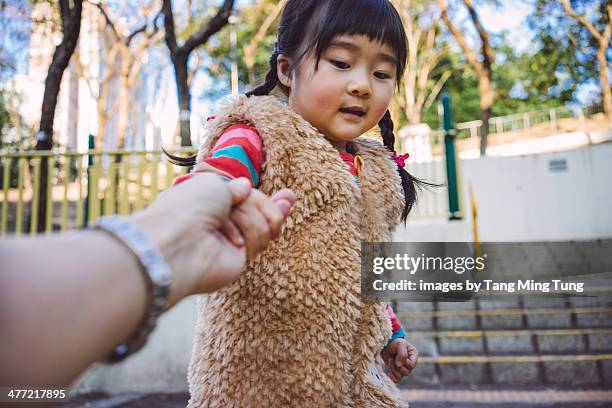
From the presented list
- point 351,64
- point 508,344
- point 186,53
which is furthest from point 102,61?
point 351,64

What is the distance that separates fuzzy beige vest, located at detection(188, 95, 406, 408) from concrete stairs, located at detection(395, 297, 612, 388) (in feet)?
11.2

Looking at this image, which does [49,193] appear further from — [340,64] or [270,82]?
[340,64]

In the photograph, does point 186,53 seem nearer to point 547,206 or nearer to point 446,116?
point 446,116

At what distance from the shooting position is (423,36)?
53.0 ft

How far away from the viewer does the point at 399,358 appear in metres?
1.28

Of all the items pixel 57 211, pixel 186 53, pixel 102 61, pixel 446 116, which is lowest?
pixel 57 211

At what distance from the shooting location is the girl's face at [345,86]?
1.05 m

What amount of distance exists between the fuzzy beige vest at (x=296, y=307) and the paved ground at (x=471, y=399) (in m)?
2.83

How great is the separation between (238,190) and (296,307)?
0.41 m

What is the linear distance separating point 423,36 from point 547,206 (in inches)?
360

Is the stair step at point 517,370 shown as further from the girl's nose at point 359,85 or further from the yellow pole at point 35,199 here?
the yellow pole at point 35,199

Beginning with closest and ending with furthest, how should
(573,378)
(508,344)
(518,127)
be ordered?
(573,378), (508,344), (518,127)

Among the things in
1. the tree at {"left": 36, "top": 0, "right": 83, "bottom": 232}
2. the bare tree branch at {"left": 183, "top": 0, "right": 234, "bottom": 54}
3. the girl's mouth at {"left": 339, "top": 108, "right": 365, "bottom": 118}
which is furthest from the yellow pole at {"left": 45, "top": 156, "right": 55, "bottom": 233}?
the girl's mouth at {"left": 339, "top": 108, "right": 365, "bottom": 118}

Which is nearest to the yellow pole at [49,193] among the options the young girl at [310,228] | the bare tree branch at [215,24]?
the bare tree branch at [215,24]
